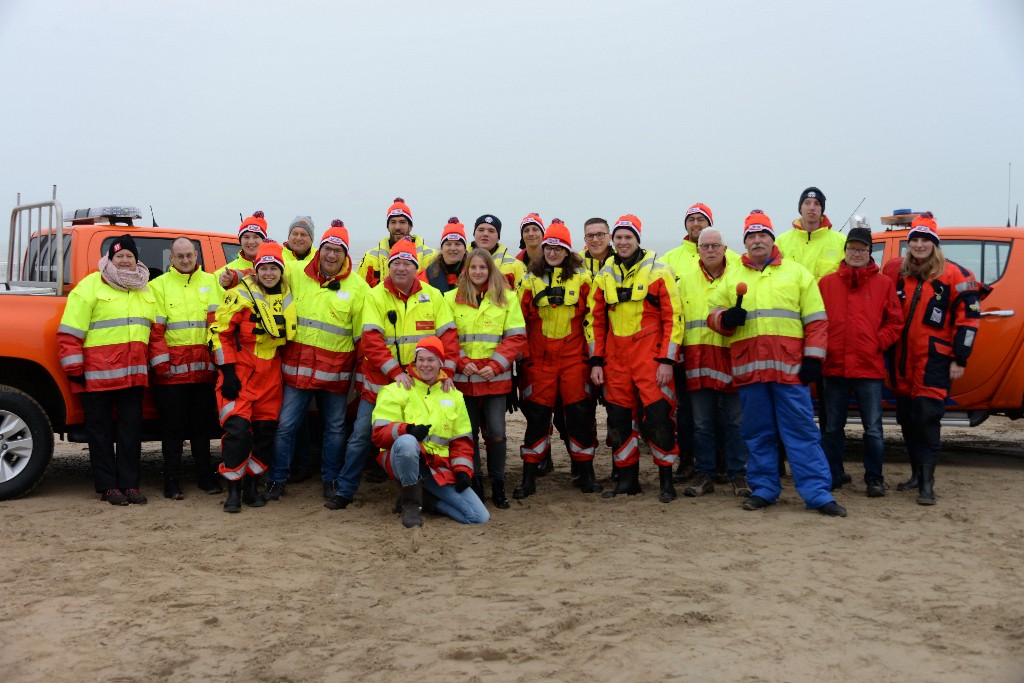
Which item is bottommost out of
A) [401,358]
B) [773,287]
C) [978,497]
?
[978,497]

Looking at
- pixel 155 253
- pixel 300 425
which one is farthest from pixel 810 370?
pixel 155 253

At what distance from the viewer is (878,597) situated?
4961 mm

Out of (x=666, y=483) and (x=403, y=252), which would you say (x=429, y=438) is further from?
(x=666, y=483)

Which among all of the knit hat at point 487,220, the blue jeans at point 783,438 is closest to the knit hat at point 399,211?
the knit hat at point 487,220

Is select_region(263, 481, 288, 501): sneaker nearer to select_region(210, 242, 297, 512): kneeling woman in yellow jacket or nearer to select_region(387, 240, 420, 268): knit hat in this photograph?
select_region(210, 242, 297, 512): kneeling woman in yellow jacket

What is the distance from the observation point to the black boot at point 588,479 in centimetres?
746

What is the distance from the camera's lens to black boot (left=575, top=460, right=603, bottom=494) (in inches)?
294

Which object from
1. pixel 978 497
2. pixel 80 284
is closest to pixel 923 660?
pixel 978 497

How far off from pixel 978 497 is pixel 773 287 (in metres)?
2.36

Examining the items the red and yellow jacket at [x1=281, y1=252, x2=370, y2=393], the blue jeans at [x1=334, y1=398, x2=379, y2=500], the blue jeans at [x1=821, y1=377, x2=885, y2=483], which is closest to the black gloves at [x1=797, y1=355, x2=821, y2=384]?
the blue jeans at [x1=821, y1=377, x2=885, y2=483]

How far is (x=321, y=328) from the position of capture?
696 cm

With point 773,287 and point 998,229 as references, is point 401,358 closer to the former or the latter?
point 773,287

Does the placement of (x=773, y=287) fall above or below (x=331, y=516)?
above

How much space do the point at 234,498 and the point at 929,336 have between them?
5.12 m
